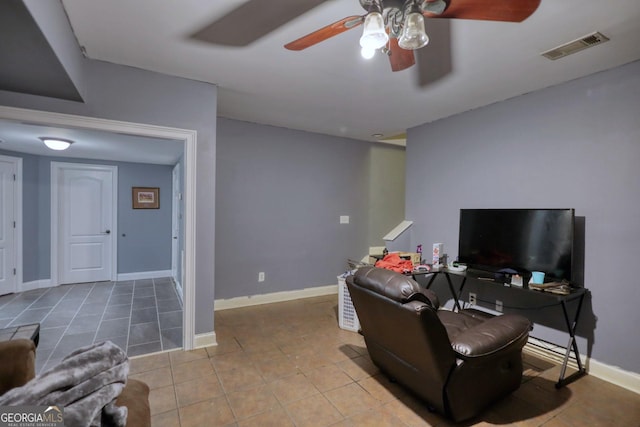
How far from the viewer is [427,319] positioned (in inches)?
64.4

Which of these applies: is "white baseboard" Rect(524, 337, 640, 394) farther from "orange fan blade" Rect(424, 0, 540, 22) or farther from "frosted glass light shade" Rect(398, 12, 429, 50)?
"frosted glass light shade" Rect(398, 12, 429, 50)

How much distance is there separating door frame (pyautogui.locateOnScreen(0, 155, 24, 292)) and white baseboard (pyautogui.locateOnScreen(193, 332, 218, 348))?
157 inches

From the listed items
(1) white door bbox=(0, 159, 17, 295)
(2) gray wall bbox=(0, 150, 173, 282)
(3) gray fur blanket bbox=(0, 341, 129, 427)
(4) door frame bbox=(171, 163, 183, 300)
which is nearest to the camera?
(3) gray fur blanket bbox=(0, 341, 129, 427)

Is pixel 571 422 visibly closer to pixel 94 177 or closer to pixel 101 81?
pixel 101 81

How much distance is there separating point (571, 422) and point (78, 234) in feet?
22.6

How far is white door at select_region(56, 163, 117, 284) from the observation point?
16.9 ft

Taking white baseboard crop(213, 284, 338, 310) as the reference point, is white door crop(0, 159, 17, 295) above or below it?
above

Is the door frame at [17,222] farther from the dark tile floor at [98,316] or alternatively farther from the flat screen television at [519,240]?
the flat screen television at [519,240]

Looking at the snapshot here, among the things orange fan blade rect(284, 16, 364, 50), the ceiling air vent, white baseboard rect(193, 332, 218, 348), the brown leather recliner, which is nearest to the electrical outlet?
the brown leather recliner

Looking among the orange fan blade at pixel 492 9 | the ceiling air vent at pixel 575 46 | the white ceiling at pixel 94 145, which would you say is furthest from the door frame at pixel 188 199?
the ceiling air vent at pixel 575 46

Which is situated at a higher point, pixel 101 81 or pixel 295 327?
pixel 101 81

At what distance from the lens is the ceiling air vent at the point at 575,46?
1935 millimetres

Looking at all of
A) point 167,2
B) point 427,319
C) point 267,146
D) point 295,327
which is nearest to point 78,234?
point 267,146

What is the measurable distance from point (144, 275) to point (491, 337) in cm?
597
